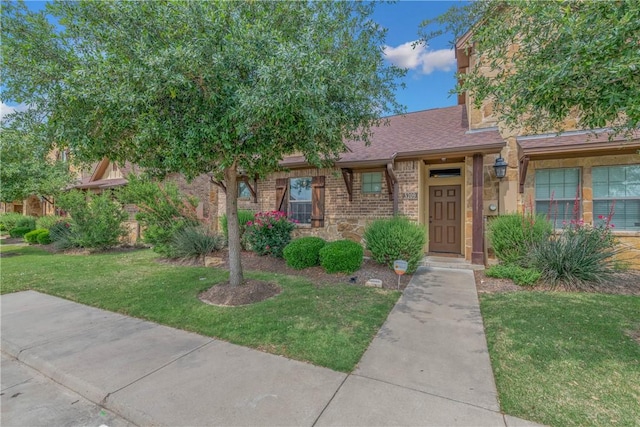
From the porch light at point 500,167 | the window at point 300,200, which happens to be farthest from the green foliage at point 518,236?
the window at point 300,200

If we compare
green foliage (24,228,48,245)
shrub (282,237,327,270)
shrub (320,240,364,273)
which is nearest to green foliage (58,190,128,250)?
green foliage (24,228,48,245)

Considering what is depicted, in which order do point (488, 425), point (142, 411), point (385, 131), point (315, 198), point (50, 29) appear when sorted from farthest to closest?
1. point (385, 131)
2. point (315, 198)
3. point (50, 29)
4. point (142, 411)
5. point (488, 425)

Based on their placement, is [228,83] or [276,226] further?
[276,226]

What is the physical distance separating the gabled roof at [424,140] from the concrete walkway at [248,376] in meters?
4.46

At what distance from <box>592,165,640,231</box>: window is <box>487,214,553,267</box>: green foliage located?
1.58 meters

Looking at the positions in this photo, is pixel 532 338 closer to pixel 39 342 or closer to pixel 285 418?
pixel 285 418

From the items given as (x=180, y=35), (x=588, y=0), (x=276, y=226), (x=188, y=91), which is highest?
(x=180, y=35)

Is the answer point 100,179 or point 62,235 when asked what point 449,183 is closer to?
point 62,235

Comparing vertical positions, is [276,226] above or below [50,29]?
below

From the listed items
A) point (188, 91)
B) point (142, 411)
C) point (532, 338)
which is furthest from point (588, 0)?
point (142, 411)

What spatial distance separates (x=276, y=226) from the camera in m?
8.34

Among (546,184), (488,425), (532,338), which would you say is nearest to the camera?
(488,425)

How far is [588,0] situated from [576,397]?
3694 millimetres

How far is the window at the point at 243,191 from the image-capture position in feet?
35.9
